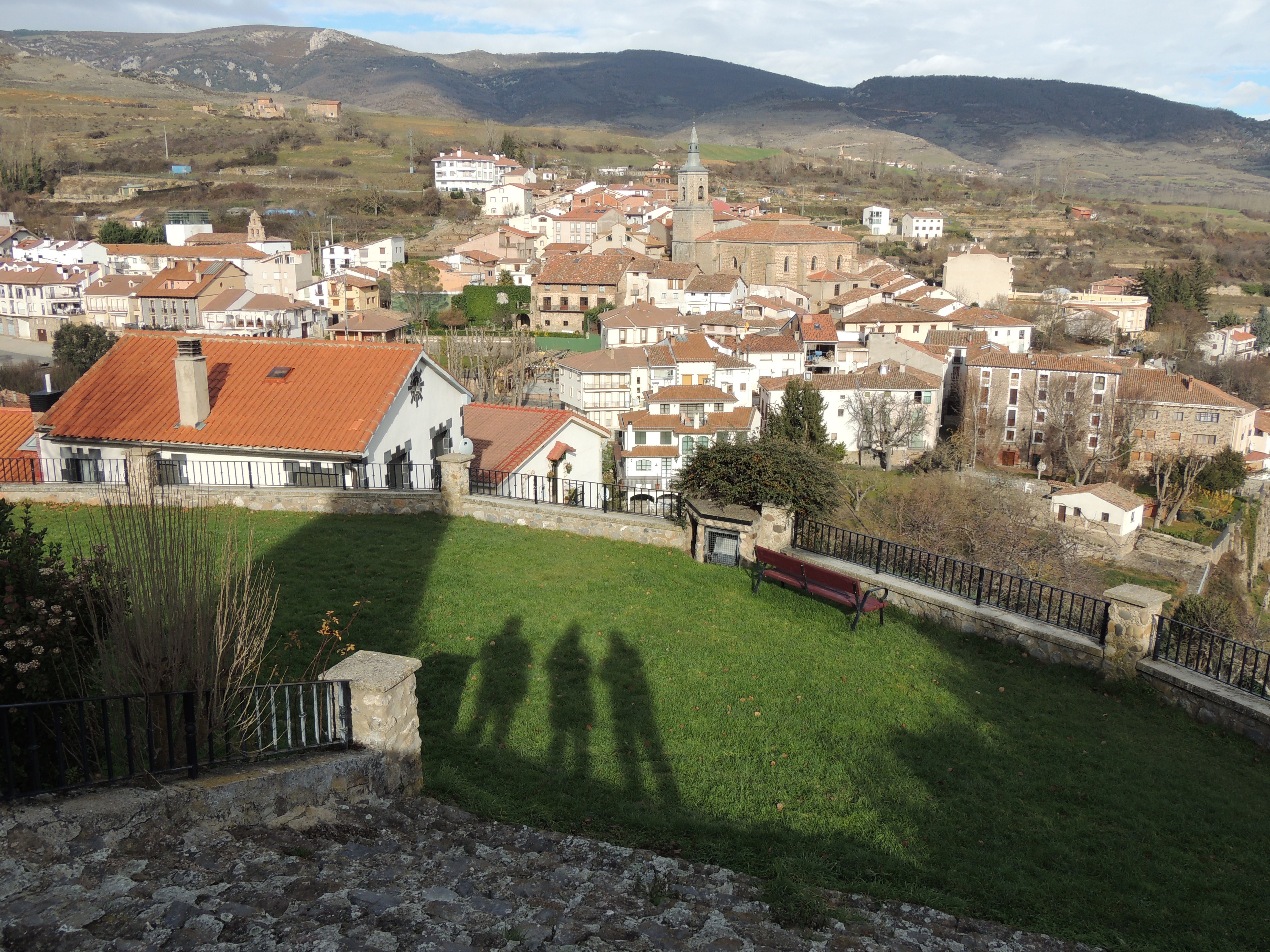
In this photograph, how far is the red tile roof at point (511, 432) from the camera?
23.4 m

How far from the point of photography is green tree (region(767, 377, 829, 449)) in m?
50.1

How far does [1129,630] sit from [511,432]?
1835 centimetres

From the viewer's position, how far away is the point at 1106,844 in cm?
628

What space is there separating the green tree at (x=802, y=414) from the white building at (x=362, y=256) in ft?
151

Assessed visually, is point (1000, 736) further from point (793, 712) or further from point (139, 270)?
point (139, 270)

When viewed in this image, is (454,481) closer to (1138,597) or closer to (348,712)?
(348,712)

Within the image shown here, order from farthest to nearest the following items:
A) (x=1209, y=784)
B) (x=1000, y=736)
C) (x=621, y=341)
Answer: (x=621, y=341) → (x=1000, y=736) → (x=1209, y=784)

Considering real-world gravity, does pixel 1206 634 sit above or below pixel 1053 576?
above

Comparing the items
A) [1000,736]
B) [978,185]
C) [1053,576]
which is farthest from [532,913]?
[978,185]

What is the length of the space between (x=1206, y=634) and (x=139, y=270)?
3492 inches

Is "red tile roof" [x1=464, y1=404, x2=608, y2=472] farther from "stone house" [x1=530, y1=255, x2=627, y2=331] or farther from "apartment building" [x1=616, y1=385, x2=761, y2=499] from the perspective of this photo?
"stone house" [x1=530, y1=255, x2=627, y2=331]

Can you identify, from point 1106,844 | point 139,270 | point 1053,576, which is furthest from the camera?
point 139,270

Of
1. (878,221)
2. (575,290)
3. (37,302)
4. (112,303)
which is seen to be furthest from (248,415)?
(878,221)

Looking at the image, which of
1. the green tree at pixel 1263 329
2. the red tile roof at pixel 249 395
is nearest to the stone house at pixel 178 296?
the red tile roof at pixel 249 395
